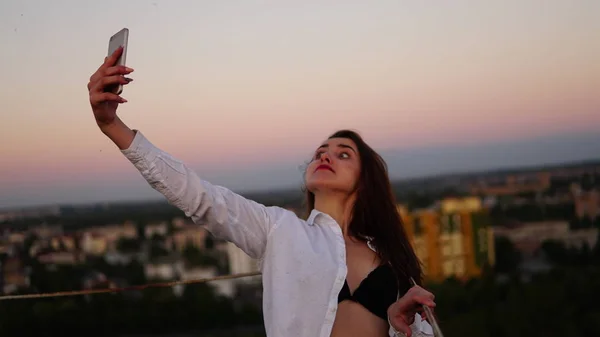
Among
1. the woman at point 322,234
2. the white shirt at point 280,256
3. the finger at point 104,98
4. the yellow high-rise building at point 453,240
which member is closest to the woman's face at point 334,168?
the woman at point 322,234

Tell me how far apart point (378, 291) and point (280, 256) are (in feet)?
0.82

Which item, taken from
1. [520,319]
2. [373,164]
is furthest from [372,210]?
[520,319]

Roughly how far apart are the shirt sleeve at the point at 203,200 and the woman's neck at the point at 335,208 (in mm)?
208

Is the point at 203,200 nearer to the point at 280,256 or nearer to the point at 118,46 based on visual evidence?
the point at 280,256

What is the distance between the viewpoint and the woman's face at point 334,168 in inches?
73.2

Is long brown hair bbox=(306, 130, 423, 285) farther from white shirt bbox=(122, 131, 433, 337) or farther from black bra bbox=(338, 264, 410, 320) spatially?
white shirt bbox=(122, 131, 433, 337)

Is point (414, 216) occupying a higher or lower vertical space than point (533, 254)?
higher

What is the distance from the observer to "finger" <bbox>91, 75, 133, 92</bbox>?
1418 millimetres

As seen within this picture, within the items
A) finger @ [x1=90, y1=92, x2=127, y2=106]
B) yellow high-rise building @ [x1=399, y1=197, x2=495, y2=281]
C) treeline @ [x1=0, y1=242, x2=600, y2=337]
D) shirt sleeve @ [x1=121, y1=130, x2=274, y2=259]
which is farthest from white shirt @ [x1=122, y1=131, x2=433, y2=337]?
yellow high-rise building @ [x1=399, y1=197, x2=495, y2=281]

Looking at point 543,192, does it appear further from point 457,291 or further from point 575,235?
point 457,291

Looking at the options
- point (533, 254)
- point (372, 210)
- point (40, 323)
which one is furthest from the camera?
point (533, 254)

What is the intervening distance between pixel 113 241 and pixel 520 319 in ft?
46.8

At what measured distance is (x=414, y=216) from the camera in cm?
3184

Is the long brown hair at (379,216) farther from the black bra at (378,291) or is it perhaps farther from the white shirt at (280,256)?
the white shirt at (280,256)
